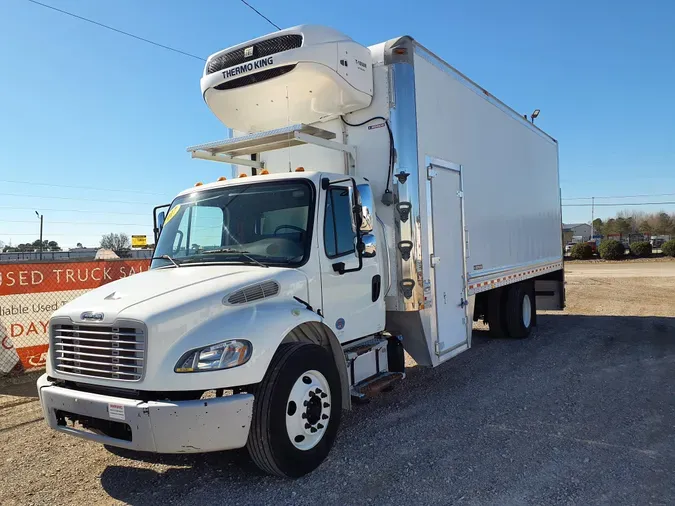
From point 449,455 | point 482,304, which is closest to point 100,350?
point 449,455

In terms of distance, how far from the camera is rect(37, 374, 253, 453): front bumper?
3.30m

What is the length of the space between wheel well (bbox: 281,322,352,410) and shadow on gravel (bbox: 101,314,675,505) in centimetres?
50

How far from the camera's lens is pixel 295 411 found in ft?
12.9

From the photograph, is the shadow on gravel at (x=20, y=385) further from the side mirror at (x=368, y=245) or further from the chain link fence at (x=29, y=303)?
the side mirror at (x=368, y=245)

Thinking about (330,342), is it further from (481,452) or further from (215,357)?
(481,452)

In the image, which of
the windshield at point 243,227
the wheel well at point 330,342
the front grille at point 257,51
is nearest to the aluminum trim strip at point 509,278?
the wheel well at point 330,342

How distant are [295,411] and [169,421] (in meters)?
0.99

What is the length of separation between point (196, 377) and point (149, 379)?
11.9 inches

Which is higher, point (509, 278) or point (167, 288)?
point (167, 288)

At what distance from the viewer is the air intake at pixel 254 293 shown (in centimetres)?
373

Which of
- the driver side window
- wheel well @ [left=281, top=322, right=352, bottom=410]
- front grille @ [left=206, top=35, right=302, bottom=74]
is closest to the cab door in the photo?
the driver side window

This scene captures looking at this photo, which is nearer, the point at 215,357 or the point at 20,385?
the point at 215,357

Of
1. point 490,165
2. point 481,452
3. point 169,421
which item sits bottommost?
point 481,452

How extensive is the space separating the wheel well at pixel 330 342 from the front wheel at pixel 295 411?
0.17 metres
